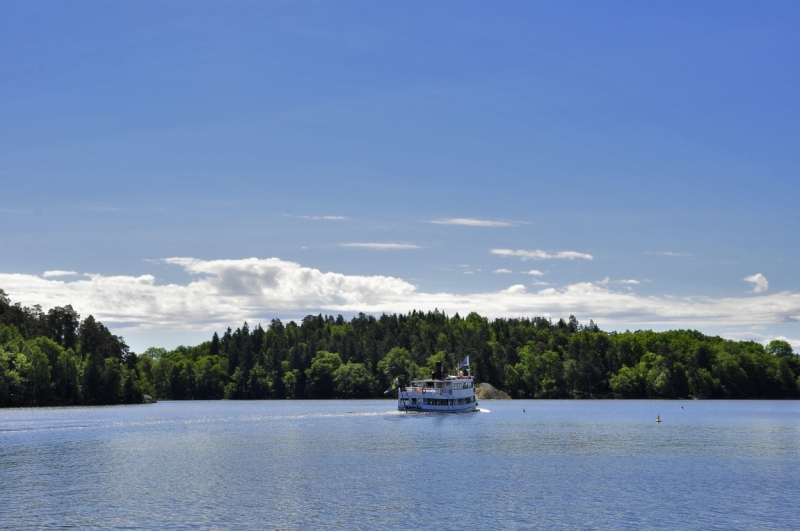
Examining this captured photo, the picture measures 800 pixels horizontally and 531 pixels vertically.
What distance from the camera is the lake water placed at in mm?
56906

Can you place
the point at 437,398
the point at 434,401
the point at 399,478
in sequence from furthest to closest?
the point at 434,401, the point at 437,398, the point at 399,478

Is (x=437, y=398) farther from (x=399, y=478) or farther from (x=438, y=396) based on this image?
(x=399, y=478)

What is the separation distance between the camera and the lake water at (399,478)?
56906 millimetres

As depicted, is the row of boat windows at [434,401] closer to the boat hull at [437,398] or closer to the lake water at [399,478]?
the boat hull at [437,398]

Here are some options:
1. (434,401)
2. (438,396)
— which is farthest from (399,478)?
(434,401)

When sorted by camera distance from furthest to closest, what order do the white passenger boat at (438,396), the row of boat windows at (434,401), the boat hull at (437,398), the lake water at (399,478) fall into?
the row of boat windows at (434,401), the white passenger boat at (438,396), the boat hull at (437,398), the lake water at (399,478)

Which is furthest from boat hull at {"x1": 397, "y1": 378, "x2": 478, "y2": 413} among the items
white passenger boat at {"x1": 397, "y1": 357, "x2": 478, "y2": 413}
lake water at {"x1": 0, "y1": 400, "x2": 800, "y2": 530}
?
lake water at {"x1": 0, "y1": 400, "x2": 800, "y2": 530}

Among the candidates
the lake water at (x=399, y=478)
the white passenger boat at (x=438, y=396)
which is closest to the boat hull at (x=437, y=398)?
the white passenger boat at (x=438, y=396)

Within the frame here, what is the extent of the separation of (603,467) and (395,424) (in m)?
71.4

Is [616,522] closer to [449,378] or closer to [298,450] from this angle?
[298,450]

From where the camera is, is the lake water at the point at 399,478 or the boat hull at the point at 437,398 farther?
the boat hull at the point at 437,398

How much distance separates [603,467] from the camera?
83812 millimetres

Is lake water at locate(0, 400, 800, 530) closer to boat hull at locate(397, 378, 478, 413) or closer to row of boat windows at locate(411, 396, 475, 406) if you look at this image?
boat hull at locate(397, 378, 478, 413)

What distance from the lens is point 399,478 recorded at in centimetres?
7662
